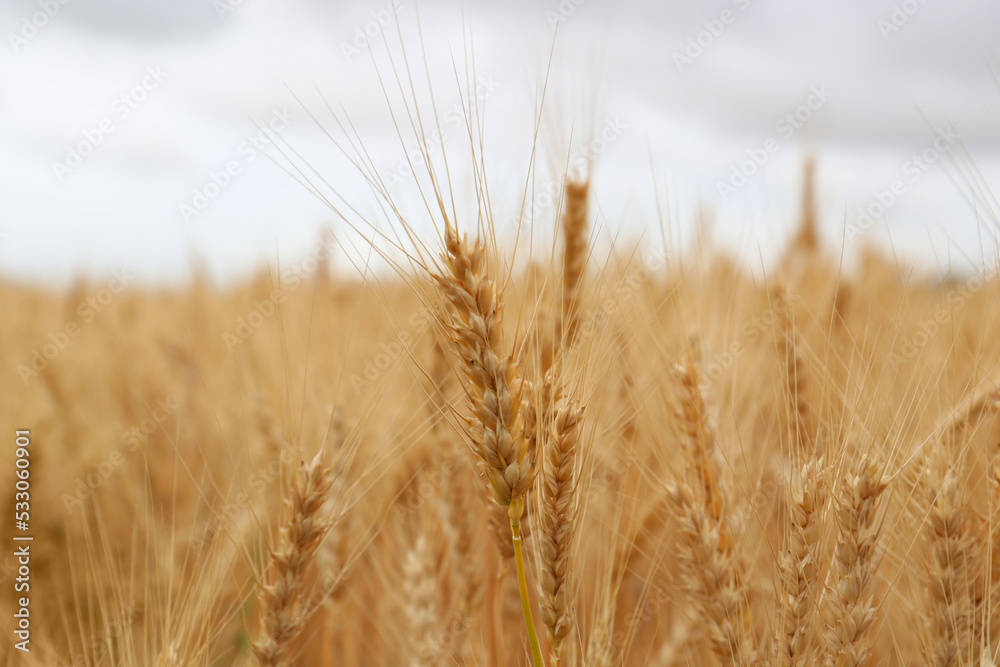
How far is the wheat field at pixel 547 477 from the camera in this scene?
1044 mm

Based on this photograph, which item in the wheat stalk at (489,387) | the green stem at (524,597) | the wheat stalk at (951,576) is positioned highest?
the wheat stalk at (489,387)

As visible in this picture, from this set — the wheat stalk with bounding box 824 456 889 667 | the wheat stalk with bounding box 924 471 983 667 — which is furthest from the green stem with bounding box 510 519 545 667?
the wheat stalk with bounding box 924 471 983 667

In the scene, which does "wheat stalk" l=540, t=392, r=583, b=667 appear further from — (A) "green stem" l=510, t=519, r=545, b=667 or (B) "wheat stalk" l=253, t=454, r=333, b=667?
(B) "wheat stalk" l=253, t=454, r=333, b=667

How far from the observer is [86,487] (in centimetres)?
251

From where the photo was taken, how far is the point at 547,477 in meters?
0.99

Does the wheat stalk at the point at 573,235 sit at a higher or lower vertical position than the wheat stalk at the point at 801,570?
higher

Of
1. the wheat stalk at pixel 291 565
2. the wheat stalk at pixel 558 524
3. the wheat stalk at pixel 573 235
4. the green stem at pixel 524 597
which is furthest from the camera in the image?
the wheat stalk at pixel 573 235

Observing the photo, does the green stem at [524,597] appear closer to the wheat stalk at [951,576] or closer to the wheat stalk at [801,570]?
the wheat stalk at [801,570]

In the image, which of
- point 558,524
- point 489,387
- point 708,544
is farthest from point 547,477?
point 708,544

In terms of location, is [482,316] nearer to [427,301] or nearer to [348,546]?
[427,301]

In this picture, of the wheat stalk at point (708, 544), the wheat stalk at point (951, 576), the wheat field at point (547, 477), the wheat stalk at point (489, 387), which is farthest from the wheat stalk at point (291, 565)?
the wheat stalk at point (951, 576)

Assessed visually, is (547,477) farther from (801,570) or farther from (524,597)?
(801,570)

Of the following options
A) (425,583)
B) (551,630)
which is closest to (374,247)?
(551,630)

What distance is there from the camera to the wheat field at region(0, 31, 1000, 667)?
3.43 feet
